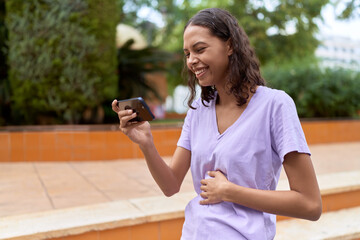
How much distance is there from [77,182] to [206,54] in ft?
9.34

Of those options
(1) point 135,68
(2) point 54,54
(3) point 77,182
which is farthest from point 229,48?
(1) point 135,68

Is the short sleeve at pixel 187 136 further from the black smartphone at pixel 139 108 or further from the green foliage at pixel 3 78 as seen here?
the green foliage at pixel 3 78

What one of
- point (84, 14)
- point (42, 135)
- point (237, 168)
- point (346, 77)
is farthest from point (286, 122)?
point (346, 77)

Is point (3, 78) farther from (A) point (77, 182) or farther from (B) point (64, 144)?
(A) point (77, 182)

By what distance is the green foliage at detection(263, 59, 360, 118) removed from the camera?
25.3ft

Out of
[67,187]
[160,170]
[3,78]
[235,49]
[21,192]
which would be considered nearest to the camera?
[235,49]

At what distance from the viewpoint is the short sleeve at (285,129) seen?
1.18 meters

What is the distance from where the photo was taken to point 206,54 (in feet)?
4.32

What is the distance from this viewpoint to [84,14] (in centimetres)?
559

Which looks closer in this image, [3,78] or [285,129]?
[285,129]

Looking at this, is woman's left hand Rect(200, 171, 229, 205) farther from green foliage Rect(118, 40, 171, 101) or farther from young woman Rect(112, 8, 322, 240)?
green foliage Rect(118, 40, 171, 101)

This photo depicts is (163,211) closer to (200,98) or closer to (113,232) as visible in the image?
(113,232)

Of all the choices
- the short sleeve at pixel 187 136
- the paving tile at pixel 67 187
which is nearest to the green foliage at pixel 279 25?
the paving tile at pixel 67 187

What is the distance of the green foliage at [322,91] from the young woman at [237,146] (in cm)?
665
